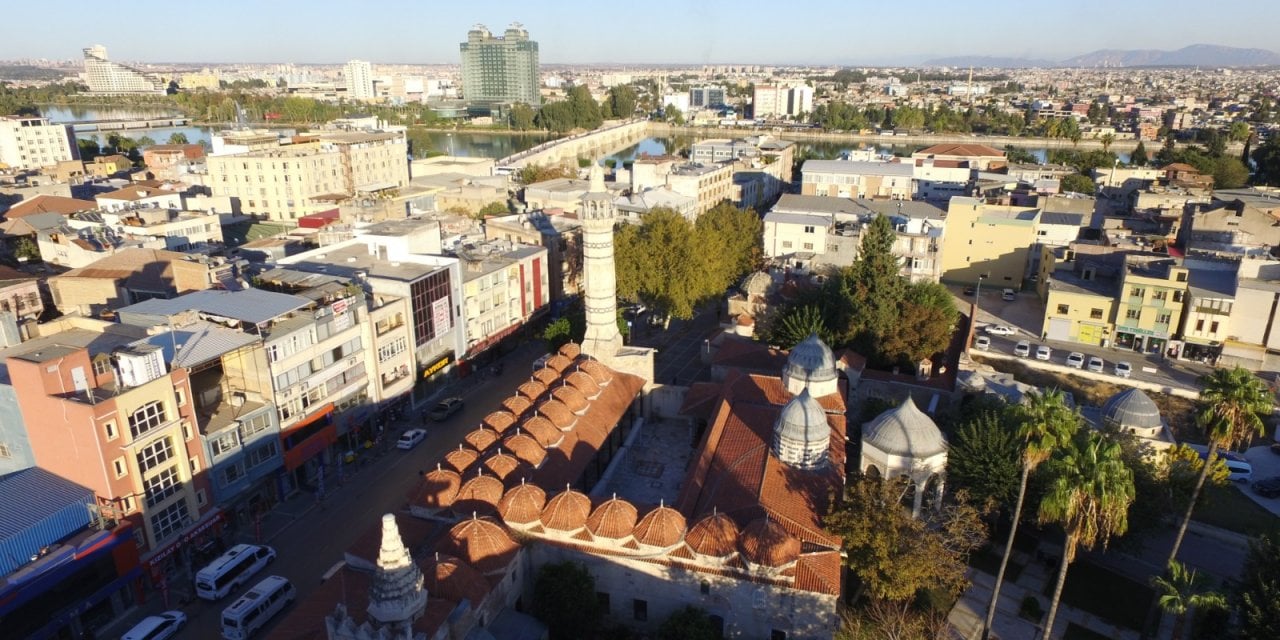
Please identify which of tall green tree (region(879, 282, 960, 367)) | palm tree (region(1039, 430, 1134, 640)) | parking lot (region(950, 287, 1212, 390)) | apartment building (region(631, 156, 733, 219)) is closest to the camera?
palm tree (region(1039, 430, 1134, 640))

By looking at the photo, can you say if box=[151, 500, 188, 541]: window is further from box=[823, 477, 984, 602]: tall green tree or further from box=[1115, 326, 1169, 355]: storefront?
box=[1115, 326, 1169, 355]: storefront

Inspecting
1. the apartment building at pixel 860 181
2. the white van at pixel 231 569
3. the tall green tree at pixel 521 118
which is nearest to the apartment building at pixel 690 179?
the apartment building at pixel 860 181

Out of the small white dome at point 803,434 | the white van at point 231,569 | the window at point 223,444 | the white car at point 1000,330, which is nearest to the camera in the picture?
the white van at point 231,569

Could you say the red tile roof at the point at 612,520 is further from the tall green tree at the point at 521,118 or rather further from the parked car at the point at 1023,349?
the tall green tree at the point at 521,118

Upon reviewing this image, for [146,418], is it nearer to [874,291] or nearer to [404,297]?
[404,297]

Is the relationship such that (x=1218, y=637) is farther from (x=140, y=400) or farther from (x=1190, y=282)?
(x=140, y=400)

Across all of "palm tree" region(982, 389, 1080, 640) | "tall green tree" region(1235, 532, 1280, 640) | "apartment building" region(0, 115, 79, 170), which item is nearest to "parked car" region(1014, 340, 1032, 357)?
"tall green tree" region(1235, 532, 1280, 640)

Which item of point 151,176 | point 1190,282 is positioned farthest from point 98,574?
point 151,176
